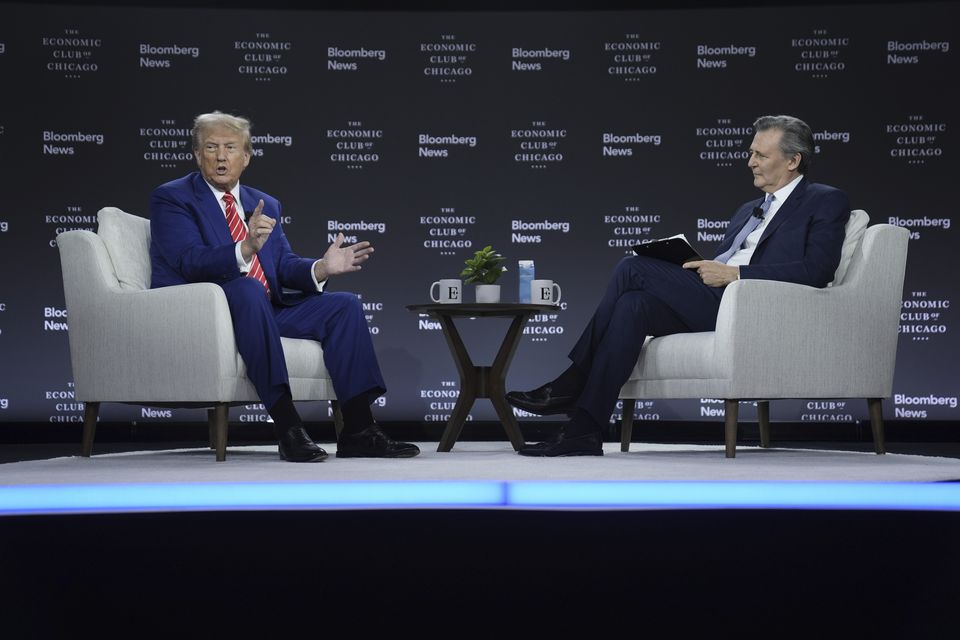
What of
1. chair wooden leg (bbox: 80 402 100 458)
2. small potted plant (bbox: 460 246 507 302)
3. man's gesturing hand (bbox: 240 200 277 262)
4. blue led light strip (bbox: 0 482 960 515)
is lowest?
chair wooden leg (bbox: 80 402 100 458)

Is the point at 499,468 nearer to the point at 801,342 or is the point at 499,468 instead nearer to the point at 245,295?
the point at 245,295

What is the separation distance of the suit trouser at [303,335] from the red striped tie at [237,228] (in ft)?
0.52

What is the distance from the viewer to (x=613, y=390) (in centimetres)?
368

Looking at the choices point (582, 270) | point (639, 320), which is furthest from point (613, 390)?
point (582, 270)

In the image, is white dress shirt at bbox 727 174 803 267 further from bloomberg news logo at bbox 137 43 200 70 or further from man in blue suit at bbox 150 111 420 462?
bloomberg news logo at bbox 137 43 200 70

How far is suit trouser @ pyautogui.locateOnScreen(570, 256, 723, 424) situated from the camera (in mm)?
3721

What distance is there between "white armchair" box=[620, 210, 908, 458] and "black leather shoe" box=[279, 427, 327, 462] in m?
1.36

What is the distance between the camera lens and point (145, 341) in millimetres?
3705

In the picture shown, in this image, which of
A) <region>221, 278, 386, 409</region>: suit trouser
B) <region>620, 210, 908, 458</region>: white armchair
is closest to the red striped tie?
<region>221, 278, 386, 409</region>: suit trouser

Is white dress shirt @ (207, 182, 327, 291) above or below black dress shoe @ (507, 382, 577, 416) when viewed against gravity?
above

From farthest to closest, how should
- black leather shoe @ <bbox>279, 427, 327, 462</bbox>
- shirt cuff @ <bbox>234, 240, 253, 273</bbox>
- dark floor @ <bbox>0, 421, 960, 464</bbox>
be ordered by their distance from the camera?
dark floor @ <bbox>0, 421, 960, 464</bbox>, shirt cuff @ <bbox>234, 240, 253, 273</bbox>, black leather shoe @ <bbox>279, 427, 327, 462</bbox>

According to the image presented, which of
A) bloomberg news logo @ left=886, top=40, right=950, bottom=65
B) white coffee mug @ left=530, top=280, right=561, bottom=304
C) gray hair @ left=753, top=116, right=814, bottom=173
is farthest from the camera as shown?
bloomberg news logo @ left=886, top=40, right=950, bottom=65

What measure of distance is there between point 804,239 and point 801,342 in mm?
421

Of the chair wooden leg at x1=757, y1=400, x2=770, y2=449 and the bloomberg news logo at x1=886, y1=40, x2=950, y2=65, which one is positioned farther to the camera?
the bloomberg news logo at x1=886, y1=40, x2=950, y2=65
